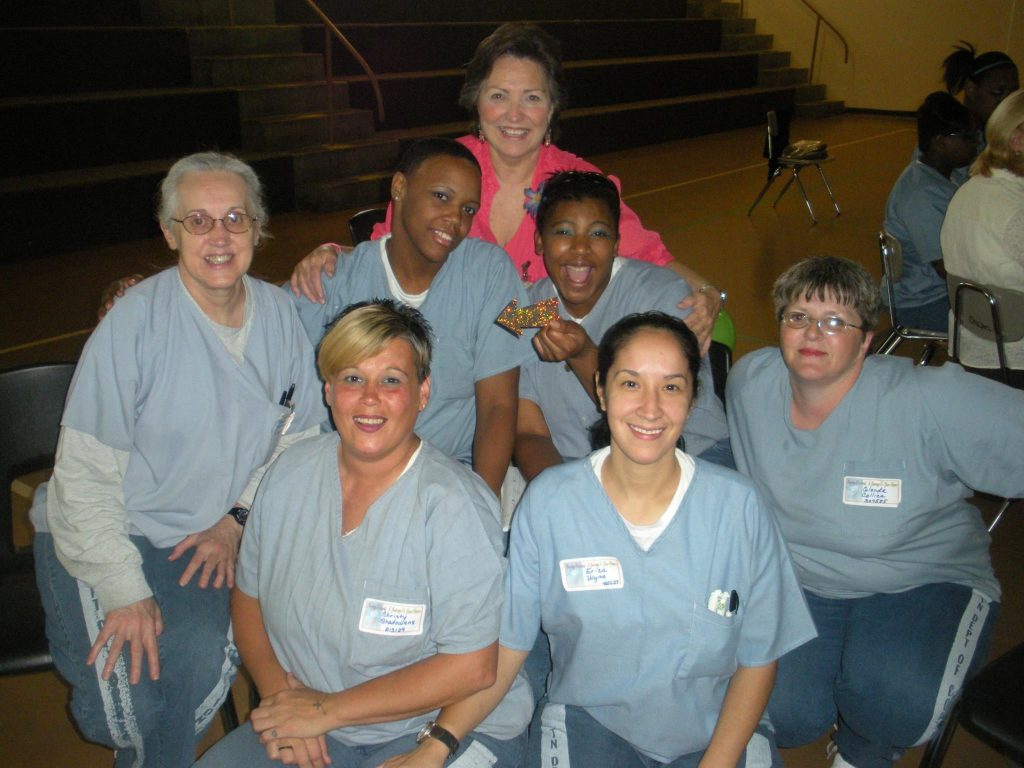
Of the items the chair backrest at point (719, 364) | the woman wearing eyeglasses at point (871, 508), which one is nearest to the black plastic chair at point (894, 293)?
the chair backrest at point (719, 364)

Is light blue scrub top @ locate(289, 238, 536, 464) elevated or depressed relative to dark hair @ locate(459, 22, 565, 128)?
depressed

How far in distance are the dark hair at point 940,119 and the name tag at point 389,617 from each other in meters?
4.09

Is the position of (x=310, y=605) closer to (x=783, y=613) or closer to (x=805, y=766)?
(x=783, y=613)

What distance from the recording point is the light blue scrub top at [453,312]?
8.09ft

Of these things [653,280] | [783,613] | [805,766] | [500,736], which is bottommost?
[805,766]

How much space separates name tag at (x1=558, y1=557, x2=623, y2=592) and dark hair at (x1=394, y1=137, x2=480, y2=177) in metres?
1.25

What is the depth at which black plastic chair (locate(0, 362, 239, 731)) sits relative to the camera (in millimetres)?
2191

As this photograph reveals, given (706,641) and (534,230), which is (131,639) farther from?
(534,230)

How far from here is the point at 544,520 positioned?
1.77 metres

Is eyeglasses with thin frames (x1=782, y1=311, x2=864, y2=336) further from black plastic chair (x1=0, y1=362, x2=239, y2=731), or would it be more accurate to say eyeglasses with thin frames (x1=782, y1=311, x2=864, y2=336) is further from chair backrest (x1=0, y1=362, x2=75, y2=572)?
chair backrest (x1=0, y1=362, x2=75, y2=572)

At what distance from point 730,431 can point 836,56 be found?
17.2 metres

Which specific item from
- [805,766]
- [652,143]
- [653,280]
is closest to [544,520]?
[653,280]

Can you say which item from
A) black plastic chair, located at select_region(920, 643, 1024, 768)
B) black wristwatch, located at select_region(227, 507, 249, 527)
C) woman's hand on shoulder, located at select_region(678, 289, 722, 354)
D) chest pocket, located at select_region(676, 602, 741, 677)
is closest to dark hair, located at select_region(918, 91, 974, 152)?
woman's hand on shoulder, located at select_region(678, 289, 722, 354)

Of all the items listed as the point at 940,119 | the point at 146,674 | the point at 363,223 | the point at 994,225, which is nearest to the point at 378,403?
the point at 146,674
